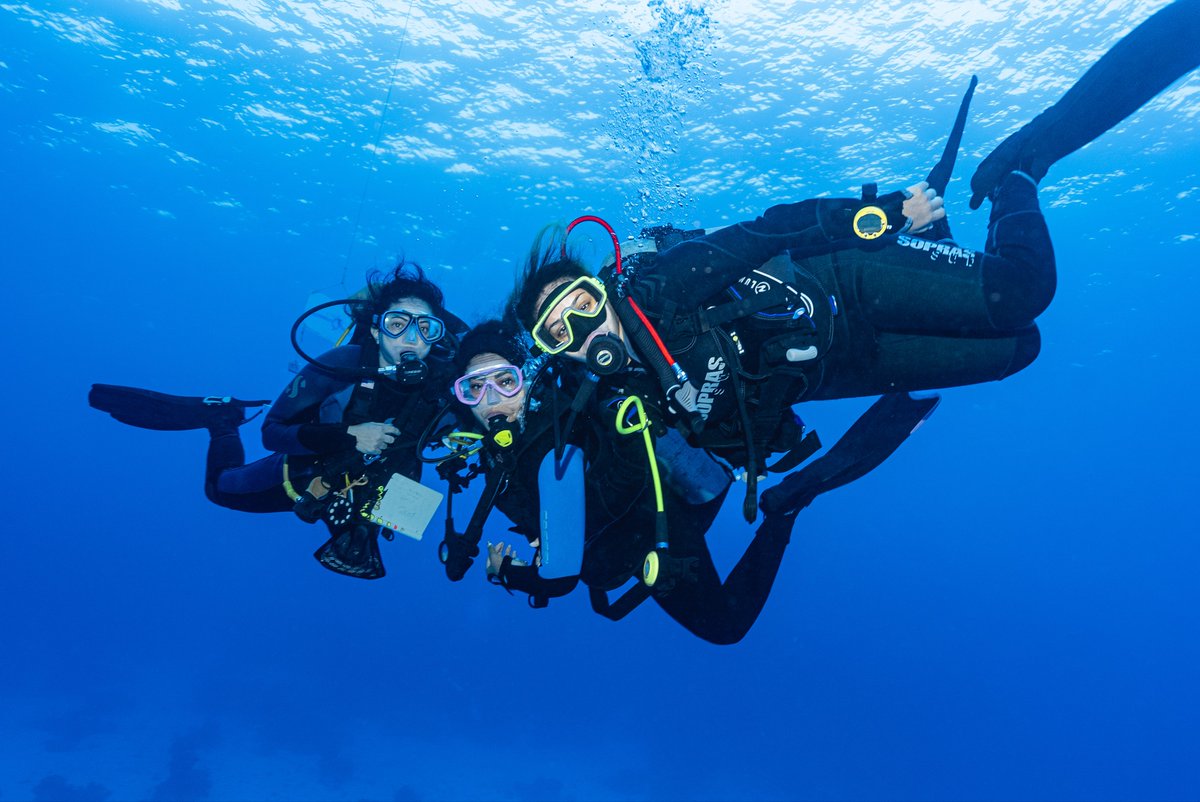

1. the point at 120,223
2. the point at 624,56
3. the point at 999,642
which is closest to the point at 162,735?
the point at 120,223

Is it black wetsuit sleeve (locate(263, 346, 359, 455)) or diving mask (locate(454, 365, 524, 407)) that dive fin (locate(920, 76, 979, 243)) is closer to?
diving mask (locate(454, 365, 524, 407))

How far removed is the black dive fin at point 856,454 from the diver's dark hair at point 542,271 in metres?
2.34

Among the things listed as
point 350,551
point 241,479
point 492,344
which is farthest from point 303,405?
point 492,344

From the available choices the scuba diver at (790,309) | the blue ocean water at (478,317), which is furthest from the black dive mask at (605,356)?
the blue ocean water at (478,317)

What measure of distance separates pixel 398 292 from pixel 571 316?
3058 millimetres

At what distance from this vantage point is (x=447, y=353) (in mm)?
5969

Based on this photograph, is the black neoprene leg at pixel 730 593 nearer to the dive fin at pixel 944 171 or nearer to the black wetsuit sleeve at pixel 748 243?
the black wetsuit sleeve at pixel 748 243

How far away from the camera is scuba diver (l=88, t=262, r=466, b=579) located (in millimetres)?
5184

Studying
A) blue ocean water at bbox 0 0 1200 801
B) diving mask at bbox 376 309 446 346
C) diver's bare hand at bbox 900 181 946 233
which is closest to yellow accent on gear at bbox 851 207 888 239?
diver's bare hand at bbox 900 181 946 233

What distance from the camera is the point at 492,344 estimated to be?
4945mm

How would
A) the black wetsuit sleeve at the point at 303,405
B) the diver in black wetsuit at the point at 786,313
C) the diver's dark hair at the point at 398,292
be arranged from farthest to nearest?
the diver's dark hair at the point at 398,292, the black wetsuit sleeve at the point at 303,405, the diver in black wetsuit at the point at 786,313

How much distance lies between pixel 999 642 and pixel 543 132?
72.9m

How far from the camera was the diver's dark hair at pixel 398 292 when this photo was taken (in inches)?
231

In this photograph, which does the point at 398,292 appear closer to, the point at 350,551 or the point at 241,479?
the point at 350,551
